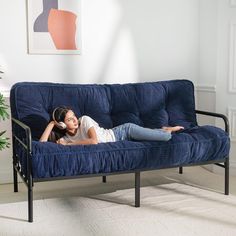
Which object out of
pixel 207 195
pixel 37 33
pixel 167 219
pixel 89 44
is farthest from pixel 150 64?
pixel 167 219

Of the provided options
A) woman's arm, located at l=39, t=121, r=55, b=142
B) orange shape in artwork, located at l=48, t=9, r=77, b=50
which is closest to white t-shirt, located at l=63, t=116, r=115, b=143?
woman's arm, located at l=39, t=121, r=55, b=142

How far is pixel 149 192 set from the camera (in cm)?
321

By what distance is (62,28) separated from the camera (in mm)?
3566

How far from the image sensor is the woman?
2.94 metres

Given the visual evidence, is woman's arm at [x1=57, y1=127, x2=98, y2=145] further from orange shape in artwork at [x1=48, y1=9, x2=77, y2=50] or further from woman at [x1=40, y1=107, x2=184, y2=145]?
orange shape in artwork at [x1=48, y1=9, x2=77, y2=50]

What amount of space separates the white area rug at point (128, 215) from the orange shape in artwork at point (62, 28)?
4.52 ft

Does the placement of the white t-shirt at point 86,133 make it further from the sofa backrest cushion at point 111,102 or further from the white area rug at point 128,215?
the white area rug at point 128,215

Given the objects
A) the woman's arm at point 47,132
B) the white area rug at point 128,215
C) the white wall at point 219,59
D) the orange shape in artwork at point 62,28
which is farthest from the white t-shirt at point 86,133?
the white wall at point 219,59

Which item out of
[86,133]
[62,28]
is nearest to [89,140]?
[86,133]

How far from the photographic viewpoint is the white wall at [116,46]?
3.47 metres

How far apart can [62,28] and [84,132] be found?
1095mm

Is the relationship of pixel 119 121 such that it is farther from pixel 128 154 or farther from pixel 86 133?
pixel 128 154

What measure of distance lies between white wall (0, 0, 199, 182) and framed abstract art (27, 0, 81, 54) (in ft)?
0.18

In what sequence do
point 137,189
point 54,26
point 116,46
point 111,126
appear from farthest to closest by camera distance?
point 116,46 → point 54,26 → point 111,126 → point 137,189
